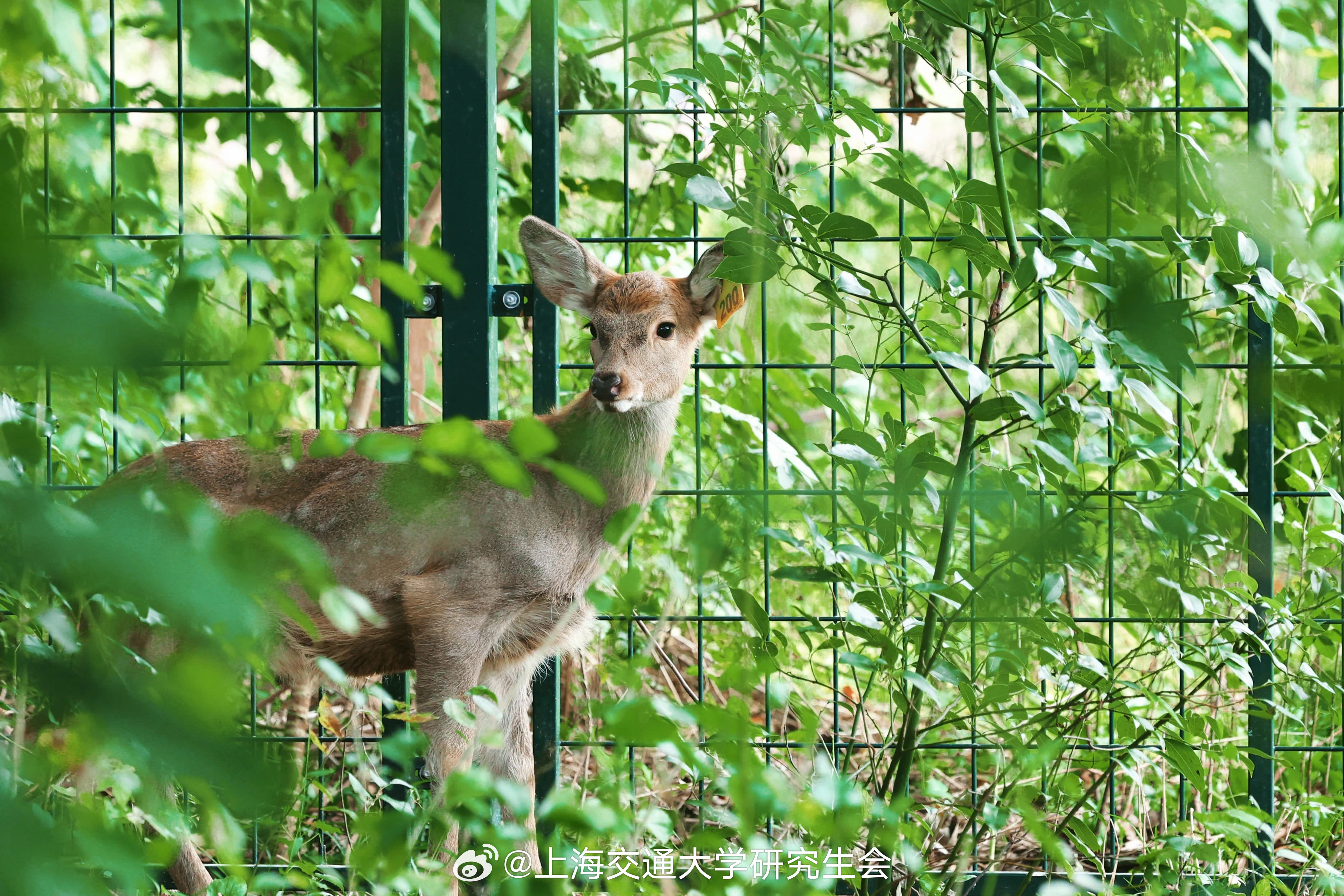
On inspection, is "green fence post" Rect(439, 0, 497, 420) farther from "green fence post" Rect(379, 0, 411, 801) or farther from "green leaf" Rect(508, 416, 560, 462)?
"green leaf" Rect(508, 416, 560, 462)

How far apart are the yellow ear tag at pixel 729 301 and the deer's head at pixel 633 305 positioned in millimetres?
33

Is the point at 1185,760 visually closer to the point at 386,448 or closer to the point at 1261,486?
the point at 1261,486

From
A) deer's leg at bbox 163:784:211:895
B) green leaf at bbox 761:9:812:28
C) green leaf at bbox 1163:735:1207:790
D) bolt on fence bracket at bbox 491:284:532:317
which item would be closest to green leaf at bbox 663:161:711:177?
green leaf at bbox 761:9:812:28

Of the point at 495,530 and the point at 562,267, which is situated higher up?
the point at 562,267

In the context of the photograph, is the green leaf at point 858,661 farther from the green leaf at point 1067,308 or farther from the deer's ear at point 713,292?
the deer's ear at point 713,292

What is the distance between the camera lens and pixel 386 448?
1.13 m

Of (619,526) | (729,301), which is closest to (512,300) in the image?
(729,301)

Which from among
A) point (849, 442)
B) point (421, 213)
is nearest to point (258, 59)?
point (421, 213)

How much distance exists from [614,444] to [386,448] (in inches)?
95.1

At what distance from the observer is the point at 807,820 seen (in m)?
1.42

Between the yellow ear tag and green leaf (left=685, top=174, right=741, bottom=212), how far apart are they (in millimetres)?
970

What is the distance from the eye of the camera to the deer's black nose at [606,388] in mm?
3215

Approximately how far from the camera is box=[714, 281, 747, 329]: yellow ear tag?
335 centimetres

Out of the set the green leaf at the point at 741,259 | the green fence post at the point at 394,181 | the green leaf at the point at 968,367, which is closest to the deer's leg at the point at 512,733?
the green fence post at the point at 394,181
